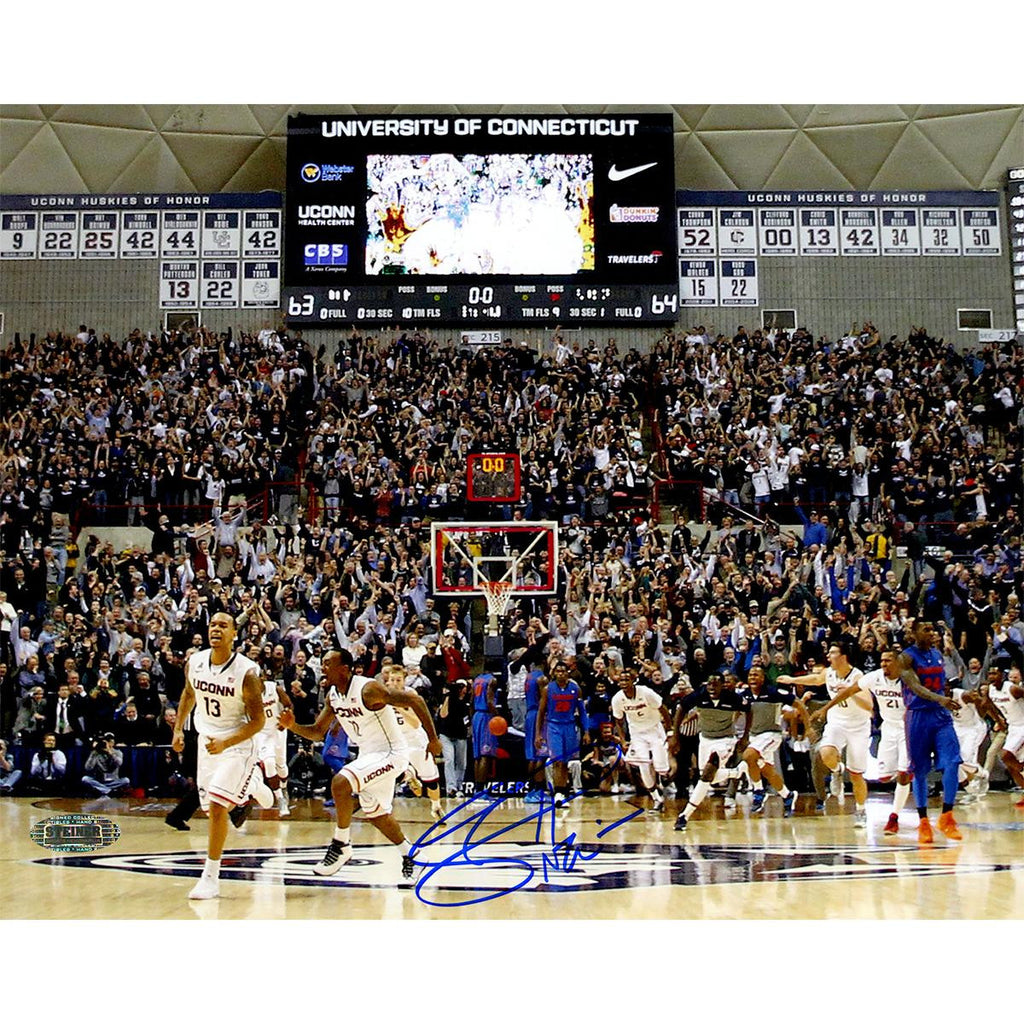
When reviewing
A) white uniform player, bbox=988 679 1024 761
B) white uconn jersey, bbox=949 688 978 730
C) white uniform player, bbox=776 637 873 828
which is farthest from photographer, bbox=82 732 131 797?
white uniform player, bbox=988 679 1024 761

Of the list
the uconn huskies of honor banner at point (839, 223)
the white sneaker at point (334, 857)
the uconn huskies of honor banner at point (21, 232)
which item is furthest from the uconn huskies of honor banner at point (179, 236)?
the white sneaker at point (334, 857)

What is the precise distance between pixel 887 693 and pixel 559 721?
354 cm

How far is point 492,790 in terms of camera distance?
44.8ft

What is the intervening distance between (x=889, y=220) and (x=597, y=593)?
37.5 feet

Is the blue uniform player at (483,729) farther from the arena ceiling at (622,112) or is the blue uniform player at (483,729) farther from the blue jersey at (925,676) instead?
the arena ceiling at (622,112)

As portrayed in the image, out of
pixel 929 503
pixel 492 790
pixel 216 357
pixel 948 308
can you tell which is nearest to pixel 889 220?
pixel 948 308

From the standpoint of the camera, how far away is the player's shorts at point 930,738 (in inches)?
427

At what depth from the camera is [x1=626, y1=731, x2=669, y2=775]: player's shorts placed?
1352cm

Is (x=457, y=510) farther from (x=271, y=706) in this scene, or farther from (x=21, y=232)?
(x=21, y=232)

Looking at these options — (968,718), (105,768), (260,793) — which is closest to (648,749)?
(968,718)

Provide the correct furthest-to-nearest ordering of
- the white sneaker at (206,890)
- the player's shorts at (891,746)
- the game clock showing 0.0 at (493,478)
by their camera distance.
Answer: the game clock showing 0.0 at (493,478)
the player's shorts at (891,746)
the white sneaker at (206,890)

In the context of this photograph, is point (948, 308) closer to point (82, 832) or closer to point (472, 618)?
point (472, 618)

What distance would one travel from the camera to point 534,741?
43.7 feet
